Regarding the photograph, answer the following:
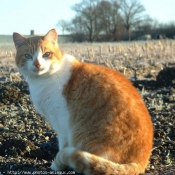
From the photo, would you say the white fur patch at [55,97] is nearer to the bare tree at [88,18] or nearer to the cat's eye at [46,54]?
the cat's eye at [46,54]

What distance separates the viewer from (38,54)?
3.54m

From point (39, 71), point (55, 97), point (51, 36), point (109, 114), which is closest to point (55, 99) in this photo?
point (55, 97)

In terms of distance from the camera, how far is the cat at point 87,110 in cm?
306

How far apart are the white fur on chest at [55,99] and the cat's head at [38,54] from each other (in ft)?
0.28

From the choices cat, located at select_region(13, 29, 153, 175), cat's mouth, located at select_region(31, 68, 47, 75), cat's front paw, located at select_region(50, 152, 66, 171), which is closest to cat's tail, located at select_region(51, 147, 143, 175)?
cat, located at select_region(13, 29, 153, 175)

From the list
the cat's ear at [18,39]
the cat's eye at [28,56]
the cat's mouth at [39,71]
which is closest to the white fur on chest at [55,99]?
the cat's mouth at [39,71]

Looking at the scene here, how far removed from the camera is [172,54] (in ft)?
59.1

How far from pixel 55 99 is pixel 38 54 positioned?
0.51 meters

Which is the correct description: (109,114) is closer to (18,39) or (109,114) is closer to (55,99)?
(55,99)

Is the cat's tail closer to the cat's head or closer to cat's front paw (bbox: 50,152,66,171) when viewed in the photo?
cat's front paw (bbox: 50,152,66,171)

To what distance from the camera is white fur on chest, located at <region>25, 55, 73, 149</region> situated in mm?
3451

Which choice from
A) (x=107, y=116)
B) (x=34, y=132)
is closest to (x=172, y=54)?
(x=34, y=132)

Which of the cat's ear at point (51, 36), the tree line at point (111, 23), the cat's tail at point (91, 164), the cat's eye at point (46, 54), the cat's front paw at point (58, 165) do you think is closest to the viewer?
the cat's tail at point (91, 164)

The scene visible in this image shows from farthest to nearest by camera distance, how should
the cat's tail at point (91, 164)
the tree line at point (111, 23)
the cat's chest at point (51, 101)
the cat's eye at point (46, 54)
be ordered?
1. the tree line at point (111, 23)
2. the cat's eye at point (46, 54)
3. the cat's chest at point (51, 101)
4. the cat's tail at point (91, 164)
